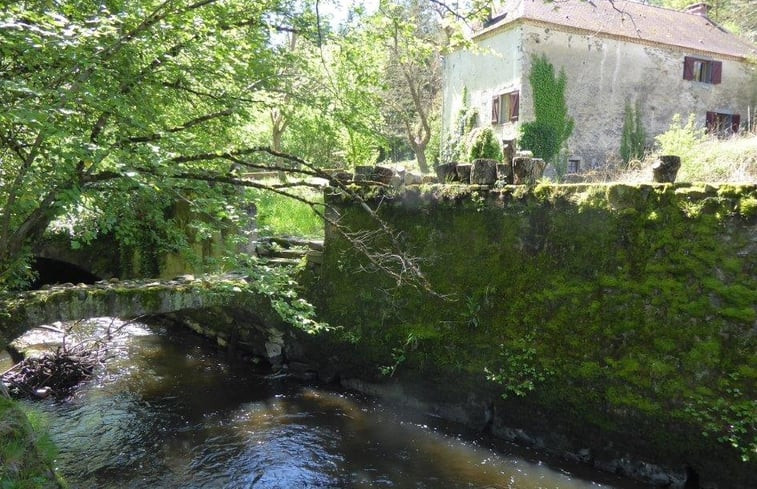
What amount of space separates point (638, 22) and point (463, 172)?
52.0ft

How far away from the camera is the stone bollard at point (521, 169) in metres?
6.79

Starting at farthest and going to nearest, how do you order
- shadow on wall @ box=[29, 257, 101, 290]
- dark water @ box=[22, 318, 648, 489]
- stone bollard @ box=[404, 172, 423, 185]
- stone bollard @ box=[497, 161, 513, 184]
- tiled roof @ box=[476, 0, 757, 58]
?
tiled roof @ box=[476, 0, 757, 58] < shadow on wall @ box=[29, 257, 101, 290] < stone bollard @ box=[404, 172, 423, 185] < stone bollard @ box=[497, 161, 513, 184] < dark water @ box=[22, 318, 648, 489]

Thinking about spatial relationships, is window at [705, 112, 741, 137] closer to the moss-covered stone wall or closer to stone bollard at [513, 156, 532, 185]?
stone bollard at [513, 156, 532, 185]

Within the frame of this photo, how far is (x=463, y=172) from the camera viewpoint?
7535 mm

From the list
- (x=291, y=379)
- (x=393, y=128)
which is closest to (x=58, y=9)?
(x=291, y=379)

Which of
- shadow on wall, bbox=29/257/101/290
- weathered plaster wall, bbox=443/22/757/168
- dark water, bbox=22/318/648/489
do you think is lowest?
dark water, bbox=22/318/648/489

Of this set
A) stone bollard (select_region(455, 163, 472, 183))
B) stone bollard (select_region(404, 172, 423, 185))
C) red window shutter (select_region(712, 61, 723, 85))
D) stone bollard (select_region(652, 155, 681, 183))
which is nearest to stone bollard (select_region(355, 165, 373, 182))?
stone bollard (select_region(404, 172, 423, 185))

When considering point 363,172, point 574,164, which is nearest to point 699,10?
point 574,164

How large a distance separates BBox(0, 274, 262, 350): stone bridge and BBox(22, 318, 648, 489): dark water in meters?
1.48

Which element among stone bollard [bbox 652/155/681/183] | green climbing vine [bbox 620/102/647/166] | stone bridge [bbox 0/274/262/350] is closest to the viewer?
stone bollard [bbox 652/155/681/183]

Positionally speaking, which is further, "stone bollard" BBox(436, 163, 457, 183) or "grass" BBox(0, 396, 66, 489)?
"stone bollard" BBox(436, 163, 457, 183)

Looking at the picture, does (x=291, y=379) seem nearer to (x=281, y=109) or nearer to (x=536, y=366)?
(x=536, y=366)

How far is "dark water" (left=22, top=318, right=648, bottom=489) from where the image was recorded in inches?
225

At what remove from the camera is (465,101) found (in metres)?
20.2
